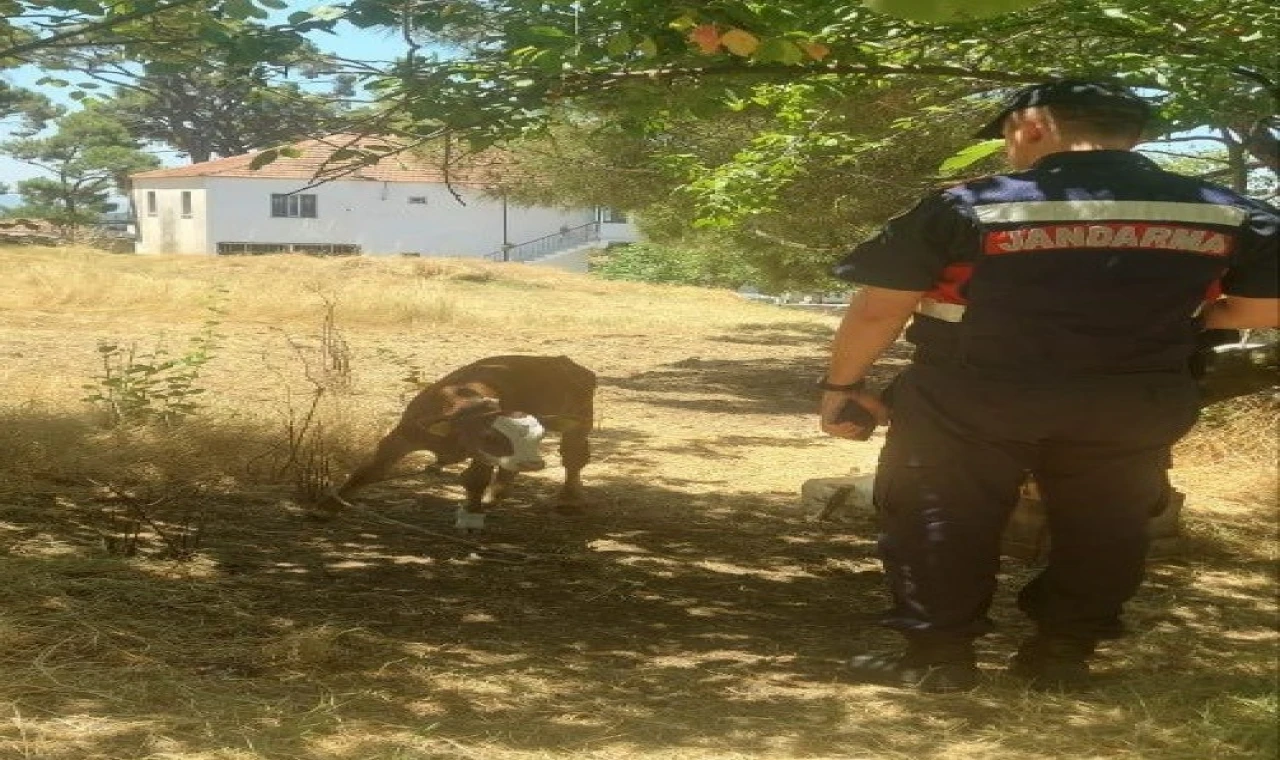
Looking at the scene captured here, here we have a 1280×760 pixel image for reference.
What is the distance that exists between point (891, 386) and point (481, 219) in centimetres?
1436

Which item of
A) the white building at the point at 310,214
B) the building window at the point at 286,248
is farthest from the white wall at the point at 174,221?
the building window at the point at 286,248

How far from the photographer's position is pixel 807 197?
12273mm

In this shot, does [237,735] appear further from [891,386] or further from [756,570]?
[756,570]

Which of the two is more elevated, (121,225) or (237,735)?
(121,225)

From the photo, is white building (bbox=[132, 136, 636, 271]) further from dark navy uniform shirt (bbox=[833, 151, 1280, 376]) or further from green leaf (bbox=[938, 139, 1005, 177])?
dark navy uniform shirt (bbox=[833, 151, 1280, 376])

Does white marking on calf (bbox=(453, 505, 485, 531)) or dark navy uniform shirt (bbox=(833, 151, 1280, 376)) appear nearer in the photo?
dark navy uniform shirt (bbox=(833, 151, 1280, 376))

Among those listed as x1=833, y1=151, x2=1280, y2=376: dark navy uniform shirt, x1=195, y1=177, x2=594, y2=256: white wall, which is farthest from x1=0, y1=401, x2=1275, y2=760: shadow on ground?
x1=195, y1=177, x2=594, y2=256: white wall

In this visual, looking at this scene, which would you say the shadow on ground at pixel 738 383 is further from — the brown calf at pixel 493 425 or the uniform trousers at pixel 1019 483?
the uniform trousers at pixel 1019 483

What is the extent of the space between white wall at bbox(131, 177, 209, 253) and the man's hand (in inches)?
383

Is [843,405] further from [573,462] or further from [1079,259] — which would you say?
[573,462]

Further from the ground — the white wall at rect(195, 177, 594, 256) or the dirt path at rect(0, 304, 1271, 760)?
the white wall at rect(195, 177, 594, 256)

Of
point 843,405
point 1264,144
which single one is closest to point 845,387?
point 843,405

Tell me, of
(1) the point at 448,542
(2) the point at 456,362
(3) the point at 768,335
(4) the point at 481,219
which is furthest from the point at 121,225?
(1) the point at 448,542

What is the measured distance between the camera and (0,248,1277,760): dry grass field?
3.18 m
